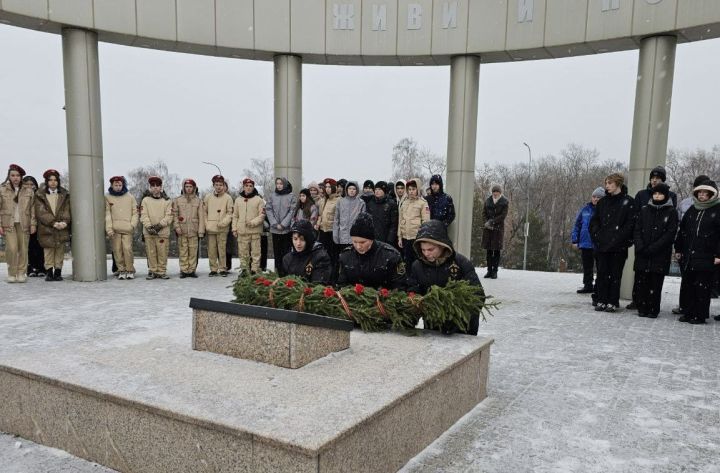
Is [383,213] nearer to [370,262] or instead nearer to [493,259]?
[493,259]

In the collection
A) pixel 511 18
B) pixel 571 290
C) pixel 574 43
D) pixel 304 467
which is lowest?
pixel 571 290

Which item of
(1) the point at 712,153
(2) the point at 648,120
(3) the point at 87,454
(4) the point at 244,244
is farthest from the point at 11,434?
(1) the point at 712,153

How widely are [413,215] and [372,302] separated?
17.8 ft

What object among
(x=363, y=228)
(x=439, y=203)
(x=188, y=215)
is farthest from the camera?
(x=188, y=215)

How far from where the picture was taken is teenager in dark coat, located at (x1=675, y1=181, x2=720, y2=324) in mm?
6777

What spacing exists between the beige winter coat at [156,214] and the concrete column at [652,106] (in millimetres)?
8490

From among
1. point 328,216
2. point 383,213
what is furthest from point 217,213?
point 383,213

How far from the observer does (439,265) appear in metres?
4.43

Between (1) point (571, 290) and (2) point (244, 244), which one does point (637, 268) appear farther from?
(2) point (244, 244)

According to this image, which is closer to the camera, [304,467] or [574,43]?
[304,467]

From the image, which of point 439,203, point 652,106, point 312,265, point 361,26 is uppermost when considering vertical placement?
point 361,26

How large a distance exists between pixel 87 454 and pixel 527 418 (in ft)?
9.54

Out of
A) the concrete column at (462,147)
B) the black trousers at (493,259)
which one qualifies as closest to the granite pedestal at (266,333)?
the concrete column at (462,147)

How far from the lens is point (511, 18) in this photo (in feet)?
31.4
